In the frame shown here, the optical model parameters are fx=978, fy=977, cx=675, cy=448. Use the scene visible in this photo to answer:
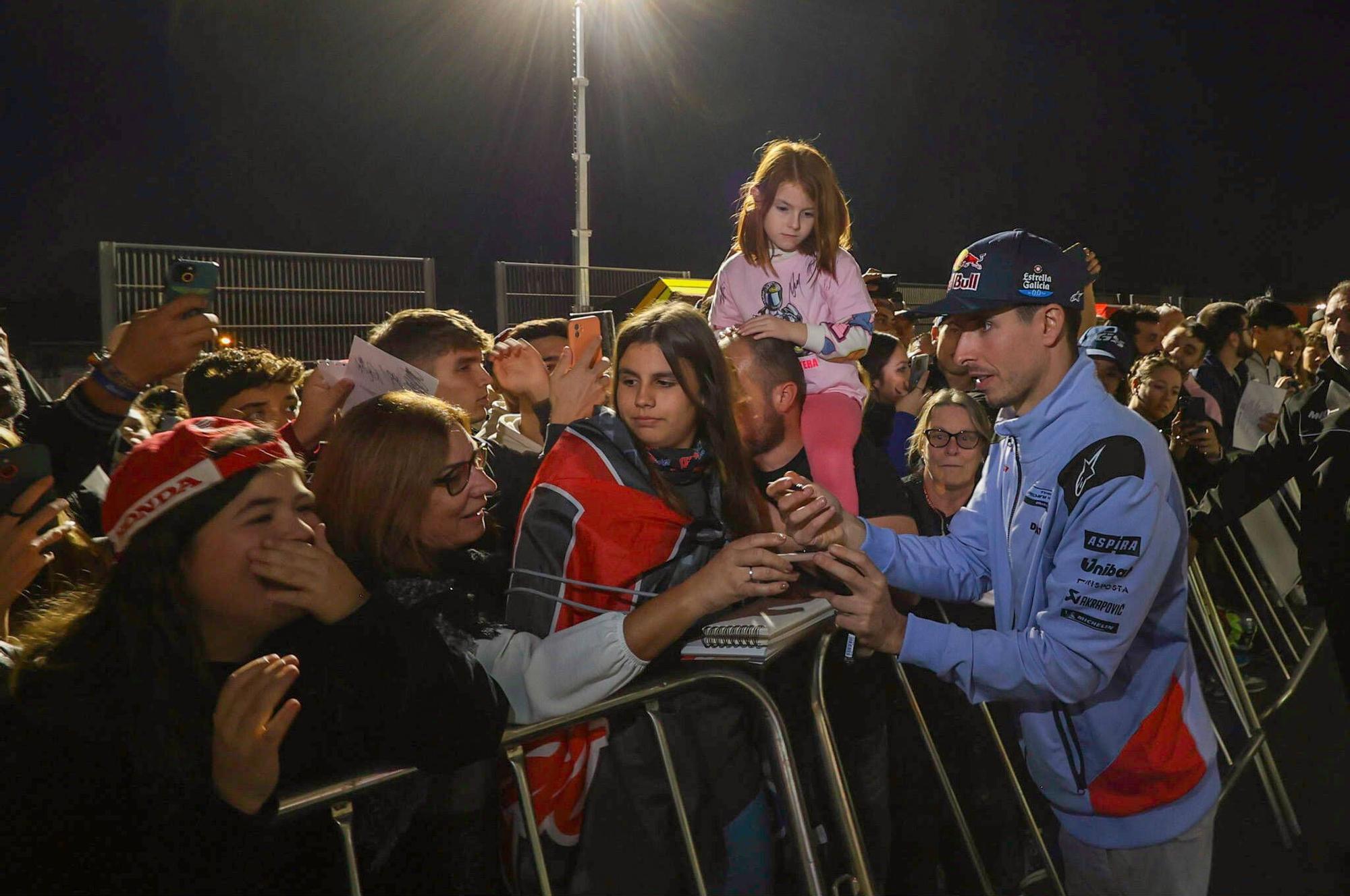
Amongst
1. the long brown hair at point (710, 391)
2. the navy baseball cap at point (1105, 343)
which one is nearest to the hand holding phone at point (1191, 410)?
the navy baseball cap at point (1105, 343)

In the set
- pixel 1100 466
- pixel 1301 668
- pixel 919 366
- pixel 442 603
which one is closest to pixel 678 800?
pixel 442 603

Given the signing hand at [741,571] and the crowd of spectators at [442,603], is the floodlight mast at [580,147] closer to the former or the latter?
the crowd of spectators at [442,603]

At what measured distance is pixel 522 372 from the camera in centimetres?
394

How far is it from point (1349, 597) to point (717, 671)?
2.63 meters

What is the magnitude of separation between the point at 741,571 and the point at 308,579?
3.12 ft

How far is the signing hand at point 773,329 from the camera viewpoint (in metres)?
3.53

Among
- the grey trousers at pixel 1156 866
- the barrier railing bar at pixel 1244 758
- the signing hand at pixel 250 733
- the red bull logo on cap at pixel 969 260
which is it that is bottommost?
the barrier railing bar at pixel 1244 758

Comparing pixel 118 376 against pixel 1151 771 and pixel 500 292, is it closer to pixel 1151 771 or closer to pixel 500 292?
pixel 1151 771

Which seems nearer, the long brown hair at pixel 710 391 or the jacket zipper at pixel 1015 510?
the jacket zipper at pixel 1015 510

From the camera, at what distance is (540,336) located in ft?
17.3

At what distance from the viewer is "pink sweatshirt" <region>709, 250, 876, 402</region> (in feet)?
12.5

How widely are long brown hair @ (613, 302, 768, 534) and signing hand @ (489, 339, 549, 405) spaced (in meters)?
1.05

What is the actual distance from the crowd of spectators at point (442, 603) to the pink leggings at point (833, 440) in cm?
2

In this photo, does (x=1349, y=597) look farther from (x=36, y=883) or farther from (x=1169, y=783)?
(x=36, y=883)
